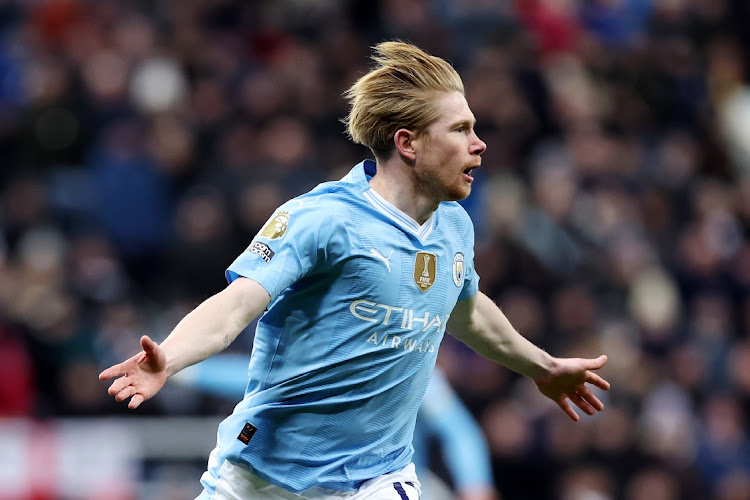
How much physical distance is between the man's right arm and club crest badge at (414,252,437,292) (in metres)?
0.67

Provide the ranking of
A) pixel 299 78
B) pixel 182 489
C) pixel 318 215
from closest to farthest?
1. pixel 318 215
2. pixel 182 489
3. pixel 299 78

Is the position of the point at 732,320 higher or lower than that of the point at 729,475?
higher

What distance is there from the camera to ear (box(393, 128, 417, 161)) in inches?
191

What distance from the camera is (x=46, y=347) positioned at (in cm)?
985

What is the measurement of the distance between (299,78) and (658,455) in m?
4.93

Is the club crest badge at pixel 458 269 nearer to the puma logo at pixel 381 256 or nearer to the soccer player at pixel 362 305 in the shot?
the soccer player at pixel 362 305

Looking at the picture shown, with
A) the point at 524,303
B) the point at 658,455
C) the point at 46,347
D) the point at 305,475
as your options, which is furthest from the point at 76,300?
the point at 305,475

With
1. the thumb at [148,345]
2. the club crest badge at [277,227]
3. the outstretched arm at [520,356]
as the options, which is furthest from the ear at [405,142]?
the thumb at [148,345]

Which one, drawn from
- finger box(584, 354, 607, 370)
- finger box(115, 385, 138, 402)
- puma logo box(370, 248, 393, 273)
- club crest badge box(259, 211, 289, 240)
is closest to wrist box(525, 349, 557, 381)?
finger box(584, 354, 607, 370)

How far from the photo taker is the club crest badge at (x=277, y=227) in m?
4.57

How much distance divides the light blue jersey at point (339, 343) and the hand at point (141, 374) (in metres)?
0.64

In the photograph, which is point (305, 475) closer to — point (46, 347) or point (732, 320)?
point (46, 347)

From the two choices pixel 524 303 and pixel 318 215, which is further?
pixel 524 303

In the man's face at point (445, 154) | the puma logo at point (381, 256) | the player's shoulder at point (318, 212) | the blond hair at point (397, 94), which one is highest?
the blond hair at point (397, 94)
